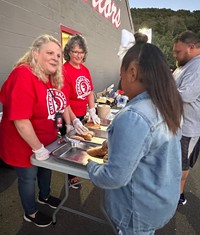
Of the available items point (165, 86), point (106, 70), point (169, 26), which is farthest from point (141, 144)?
point (169, 26)

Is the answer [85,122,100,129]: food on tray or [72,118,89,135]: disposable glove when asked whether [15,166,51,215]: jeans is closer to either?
[72,118,89,135]: disposable glove

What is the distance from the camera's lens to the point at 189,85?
203 cm

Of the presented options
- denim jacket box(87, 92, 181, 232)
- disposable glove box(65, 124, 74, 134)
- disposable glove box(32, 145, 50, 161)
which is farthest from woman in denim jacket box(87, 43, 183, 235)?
disposable glove box(65, 124, 74, 134)

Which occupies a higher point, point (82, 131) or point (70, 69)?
point (70, 69)

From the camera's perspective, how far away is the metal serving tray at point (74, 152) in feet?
5.11

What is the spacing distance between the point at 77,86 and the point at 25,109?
109 cm

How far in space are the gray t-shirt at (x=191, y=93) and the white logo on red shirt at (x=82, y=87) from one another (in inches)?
42.9

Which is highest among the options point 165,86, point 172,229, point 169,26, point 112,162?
point 169,26

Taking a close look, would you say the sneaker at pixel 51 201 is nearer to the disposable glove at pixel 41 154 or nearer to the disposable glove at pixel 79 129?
the disposable glove at pixel 79 129

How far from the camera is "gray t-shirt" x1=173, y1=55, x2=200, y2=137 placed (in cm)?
203

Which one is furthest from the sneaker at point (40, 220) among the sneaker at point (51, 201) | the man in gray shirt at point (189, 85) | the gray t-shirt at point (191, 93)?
the gray t-shirt at point (191, 93)

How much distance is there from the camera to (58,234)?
2.10 metres

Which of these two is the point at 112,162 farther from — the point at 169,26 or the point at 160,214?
the point at 169,26

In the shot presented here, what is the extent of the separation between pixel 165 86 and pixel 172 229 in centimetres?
195
